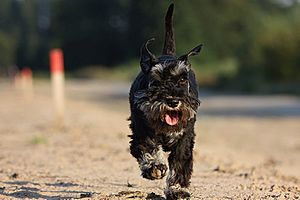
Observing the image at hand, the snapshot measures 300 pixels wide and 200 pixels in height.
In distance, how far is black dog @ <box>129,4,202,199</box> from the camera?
5934 millimetres

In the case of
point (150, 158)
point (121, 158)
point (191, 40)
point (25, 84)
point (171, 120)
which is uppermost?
point (191, 40)

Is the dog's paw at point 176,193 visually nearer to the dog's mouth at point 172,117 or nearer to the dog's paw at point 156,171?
the dog's paw at point 156,171

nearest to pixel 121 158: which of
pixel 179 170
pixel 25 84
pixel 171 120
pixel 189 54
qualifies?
pixel 179 170

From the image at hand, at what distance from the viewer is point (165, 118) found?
597cm

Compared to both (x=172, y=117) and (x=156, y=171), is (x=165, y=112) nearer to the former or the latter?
(x=172, y=117)

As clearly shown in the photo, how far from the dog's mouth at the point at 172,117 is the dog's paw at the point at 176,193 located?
71cm

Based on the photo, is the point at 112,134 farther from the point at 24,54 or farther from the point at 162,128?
the point at 24,54

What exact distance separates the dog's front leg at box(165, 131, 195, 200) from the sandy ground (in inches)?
13.5

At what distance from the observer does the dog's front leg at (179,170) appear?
6.42 meters

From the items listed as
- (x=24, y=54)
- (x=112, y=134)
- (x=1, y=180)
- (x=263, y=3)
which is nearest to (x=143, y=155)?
(x=1, y=180)

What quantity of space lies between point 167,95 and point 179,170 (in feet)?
2.99

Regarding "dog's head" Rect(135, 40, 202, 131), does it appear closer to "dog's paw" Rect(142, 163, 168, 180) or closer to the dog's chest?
the dog's chest

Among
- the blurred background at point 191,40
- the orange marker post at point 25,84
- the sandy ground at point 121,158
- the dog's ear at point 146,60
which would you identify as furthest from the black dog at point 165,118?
the blurred background at point 191,40

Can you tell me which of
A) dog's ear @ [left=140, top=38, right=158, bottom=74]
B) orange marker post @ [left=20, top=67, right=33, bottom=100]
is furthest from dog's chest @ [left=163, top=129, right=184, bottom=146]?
orange marker post @ [left=20, top=67, right=33, bottom=100]
